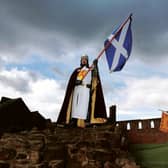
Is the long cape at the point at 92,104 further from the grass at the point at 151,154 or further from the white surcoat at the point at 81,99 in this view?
the grass at the point at 151,154

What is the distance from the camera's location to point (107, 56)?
1361 cm

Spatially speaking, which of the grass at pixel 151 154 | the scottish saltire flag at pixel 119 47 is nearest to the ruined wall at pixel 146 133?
the grass at pixel 151 154

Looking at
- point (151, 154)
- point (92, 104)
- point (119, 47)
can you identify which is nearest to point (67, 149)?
point (92, 104)

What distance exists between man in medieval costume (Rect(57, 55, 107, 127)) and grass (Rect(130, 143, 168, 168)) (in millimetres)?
1867

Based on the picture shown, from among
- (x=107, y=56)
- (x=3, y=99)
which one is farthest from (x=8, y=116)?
(x=107, y=56)

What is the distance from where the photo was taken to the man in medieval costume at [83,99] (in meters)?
13.5

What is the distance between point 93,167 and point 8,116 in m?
5.02

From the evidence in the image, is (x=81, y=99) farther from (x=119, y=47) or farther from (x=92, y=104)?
(x=119, y=47)

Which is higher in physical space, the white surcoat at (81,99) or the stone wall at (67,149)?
the white surcoat at (81,99)

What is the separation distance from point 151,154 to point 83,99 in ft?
12.2

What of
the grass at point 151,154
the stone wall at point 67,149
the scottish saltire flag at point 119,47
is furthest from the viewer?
the scottish saltire flag at point 119,47

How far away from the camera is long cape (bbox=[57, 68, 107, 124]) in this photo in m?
13.5

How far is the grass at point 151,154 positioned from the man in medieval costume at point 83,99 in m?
1.87

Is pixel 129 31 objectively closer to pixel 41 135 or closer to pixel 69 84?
pixel 69 84
